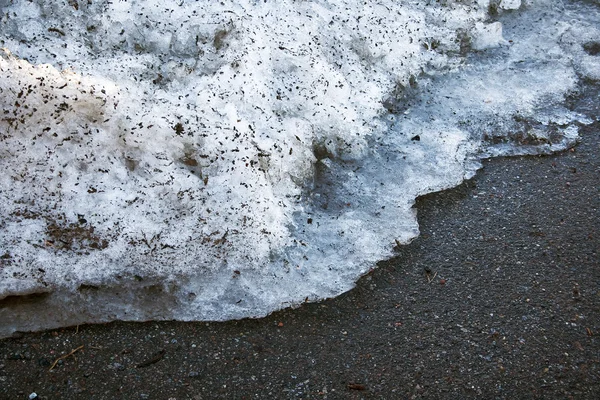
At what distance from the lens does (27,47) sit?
3.79 m

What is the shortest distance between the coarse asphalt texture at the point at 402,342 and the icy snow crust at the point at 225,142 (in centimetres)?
14

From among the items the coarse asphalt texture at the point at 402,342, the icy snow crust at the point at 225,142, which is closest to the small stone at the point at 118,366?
the coarse asphalt texture at the point at 402,342

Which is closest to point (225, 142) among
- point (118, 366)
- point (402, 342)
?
point (118, 366)

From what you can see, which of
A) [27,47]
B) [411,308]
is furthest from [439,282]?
[27,47]

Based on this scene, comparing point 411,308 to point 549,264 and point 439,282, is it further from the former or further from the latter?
point 549,264

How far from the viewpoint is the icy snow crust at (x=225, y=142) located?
122 inches

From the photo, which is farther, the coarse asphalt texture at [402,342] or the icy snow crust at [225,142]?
the icy snow crust at [225,142]

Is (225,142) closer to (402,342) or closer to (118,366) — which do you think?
(118,366)

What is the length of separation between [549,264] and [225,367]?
6.12 feet

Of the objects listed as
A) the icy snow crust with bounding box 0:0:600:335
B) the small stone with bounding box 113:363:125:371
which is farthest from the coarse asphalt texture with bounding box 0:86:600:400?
the icy snow crust with bounding box 0:0:600:335

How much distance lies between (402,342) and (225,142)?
1.53m

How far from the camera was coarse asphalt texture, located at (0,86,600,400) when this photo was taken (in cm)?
266

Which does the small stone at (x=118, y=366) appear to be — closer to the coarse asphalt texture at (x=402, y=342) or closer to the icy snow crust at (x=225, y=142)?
the coarse asphalt texture at (x=402, y=342)

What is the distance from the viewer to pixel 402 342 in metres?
2.88
